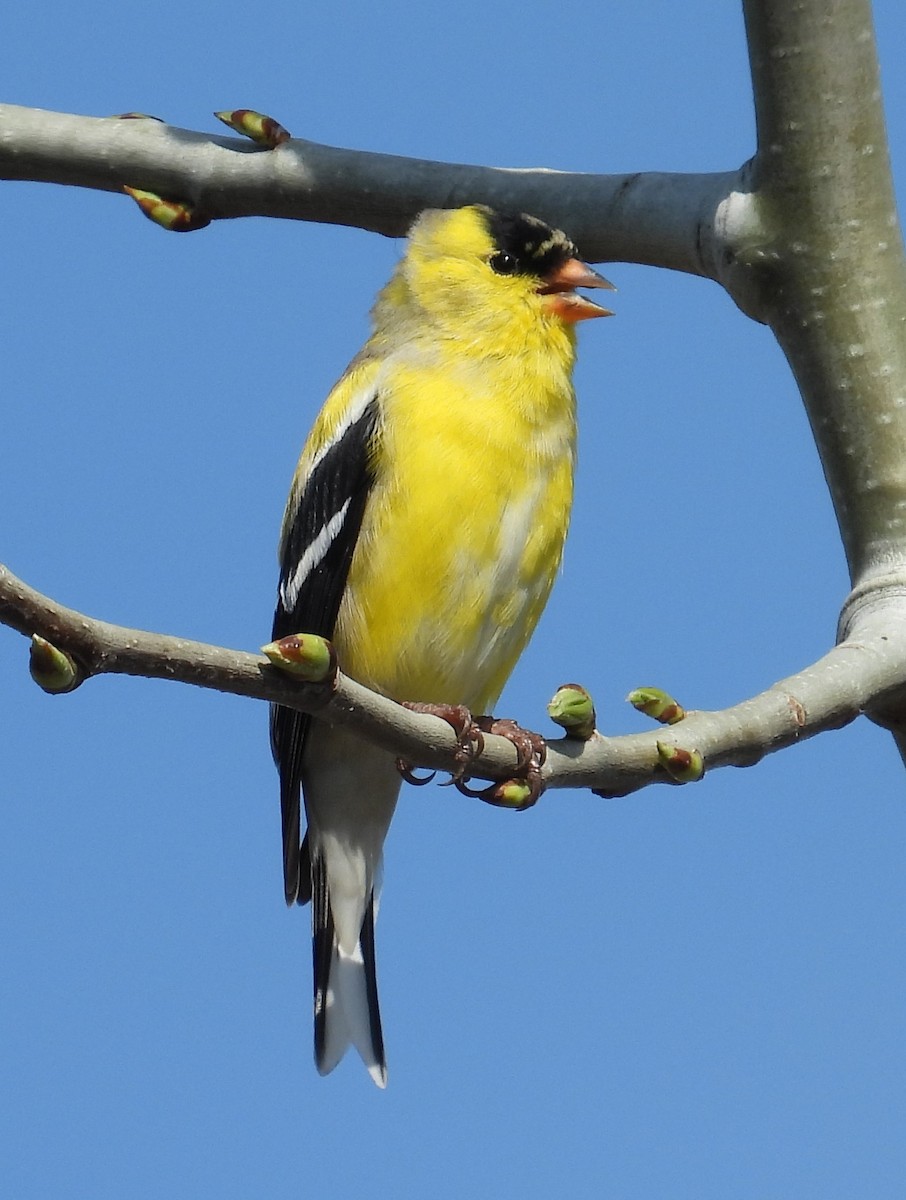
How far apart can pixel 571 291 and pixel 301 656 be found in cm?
278

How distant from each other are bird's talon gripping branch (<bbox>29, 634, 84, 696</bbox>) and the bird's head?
2789 mm

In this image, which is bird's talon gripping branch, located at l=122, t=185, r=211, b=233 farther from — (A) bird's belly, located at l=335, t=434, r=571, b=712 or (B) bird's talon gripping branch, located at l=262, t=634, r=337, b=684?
(B) bird's talon gripping branch, located at l=262, t=634, r=337, b=684

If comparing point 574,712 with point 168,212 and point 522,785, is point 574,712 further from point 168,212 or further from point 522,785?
point 168,212

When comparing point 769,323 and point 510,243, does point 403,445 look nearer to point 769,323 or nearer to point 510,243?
point 510,243

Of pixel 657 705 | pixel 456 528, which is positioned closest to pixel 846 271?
pixel 657 705

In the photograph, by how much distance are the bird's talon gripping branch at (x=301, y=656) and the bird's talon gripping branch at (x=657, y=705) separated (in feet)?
2.40

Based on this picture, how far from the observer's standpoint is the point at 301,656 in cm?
218

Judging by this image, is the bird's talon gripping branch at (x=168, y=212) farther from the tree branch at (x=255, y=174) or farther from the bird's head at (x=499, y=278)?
the bird's head at (x=499, y=278)

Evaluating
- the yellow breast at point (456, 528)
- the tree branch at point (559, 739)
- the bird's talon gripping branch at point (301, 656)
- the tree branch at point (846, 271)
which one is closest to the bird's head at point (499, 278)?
the yellow breast at point (456, 528)

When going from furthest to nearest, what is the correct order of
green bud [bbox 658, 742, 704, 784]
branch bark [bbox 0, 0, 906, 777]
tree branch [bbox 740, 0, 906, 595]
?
tree branch [bbox 740, 0, 906, 595], branch bark [bbox 0, 0, 906, 777], green bud [bbox 658, 742, 704, 784]

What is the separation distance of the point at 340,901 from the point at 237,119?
239cm

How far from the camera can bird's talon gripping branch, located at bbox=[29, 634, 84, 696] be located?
195cm

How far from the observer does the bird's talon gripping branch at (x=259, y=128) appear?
4.03 meters

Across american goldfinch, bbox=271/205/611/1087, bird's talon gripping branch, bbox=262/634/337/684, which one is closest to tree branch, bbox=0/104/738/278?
american goldfinch, bbox=271/205/611/1087
